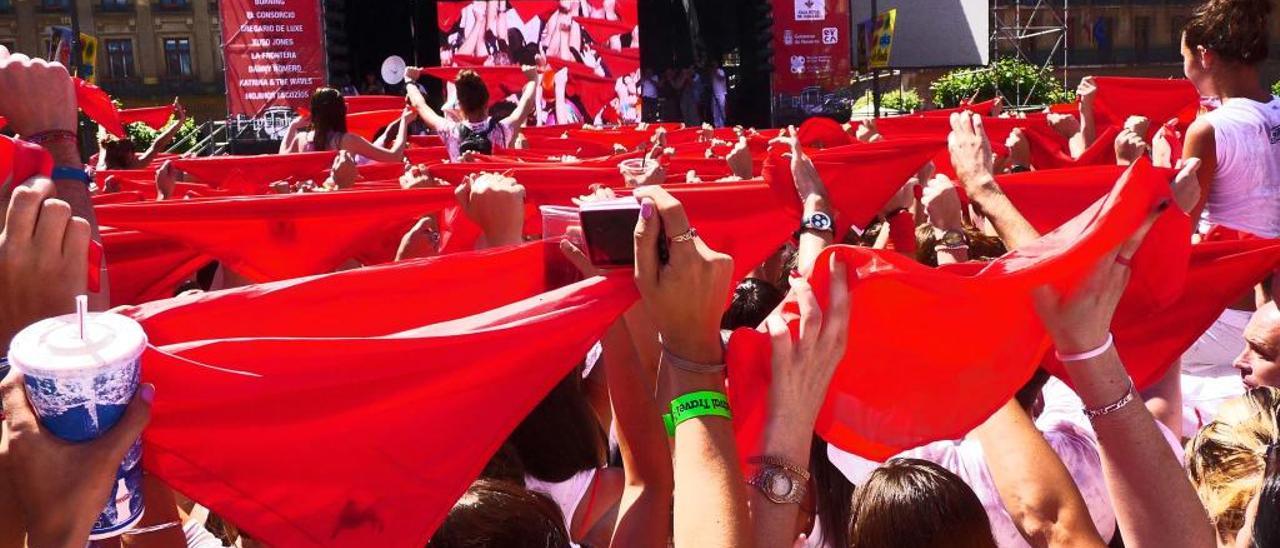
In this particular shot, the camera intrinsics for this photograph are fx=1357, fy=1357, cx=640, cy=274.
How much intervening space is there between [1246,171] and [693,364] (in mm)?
3191

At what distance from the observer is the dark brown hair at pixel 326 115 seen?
743 centimetres

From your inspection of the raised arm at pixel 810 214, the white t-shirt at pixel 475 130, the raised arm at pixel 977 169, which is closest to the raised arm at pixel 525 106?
the white t-shirt at pixel 475 130

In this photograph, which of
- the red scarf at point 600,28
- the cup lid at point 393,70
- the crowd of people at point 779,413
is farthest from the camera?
the red scarf at point 600,28

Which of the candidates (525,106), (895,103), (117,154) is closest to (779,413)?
(525,106)

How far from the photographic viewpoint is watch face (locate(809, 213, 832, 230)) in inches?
141

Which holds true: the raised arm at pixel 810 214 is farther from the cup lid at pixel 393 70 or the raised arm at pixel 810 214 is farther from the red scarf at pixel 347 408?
the cup lid at pixel 393 70

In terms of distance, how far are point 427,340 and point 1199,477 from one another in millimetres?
1451

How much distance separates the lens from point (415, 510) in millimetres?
2254

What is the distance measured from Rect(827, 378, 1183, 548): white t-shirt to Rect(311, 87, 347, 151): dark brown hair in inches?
202

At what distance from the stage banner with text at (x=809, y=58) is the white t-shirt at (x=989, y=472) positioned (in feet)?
80.0

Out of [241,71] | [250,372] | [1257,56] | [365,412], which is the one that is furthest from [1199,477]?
[241,71]

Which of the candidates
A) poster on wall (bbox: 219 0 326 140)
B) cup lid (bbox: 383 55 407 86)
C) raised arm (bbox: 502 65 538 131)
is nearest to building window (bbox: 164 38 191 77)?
cup lid (bbox: 383 55 407 86)

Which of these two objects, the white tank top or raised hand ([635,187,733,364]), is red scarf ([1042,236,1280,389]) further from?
raised hand ([635,187,733,364])

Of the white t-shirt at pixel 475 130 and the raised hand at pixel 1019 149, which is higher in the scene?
the white t-shirt at pixel 475 130
